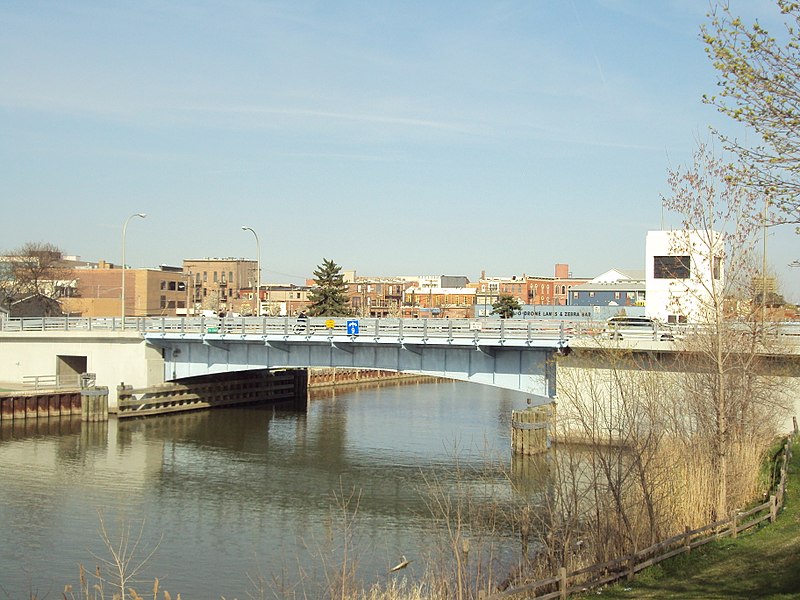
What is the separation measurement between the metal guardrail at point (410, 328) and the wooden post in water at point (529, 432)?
3.74 m

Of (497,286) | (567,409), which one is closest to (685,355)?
(567,409)

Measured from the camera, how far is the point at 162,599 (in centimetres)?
2327

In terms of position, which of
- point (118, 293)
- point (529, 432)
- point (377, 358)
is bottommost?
point (529, 432)

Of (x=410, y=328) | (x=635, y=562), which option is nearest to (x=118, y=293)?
(x=410, y=328)

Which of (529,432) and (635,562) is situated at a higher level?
(635,562)

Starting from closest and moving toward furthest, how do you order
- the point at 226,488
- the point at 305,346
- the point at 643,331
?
the point at 226,488, the point at 643,331, the point at 305,346

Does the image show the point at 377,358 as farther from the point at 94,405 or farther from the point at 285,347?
the point at 94,405

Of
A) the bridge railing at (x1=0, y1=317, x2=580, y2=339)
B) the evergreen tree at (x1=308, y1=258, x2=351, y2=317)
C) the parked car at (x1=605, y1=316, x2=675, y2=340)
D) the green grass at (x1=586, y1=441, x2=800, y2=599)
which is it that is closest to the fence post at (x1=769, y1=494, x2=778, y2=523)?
the green grass at (x1=586, y1=441, x2=800, y2=599)

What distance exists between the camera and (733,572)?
64.2 feet

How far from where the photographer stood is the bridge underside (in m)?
45.8

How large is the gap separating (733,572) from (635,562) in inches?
77.1

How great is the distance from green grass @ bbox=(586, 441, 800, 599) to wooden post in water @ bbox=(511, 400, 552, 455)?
19560mm

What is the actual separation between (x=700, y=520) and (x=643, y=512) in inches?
102

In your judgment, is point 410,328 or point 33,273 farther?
point 33,273
